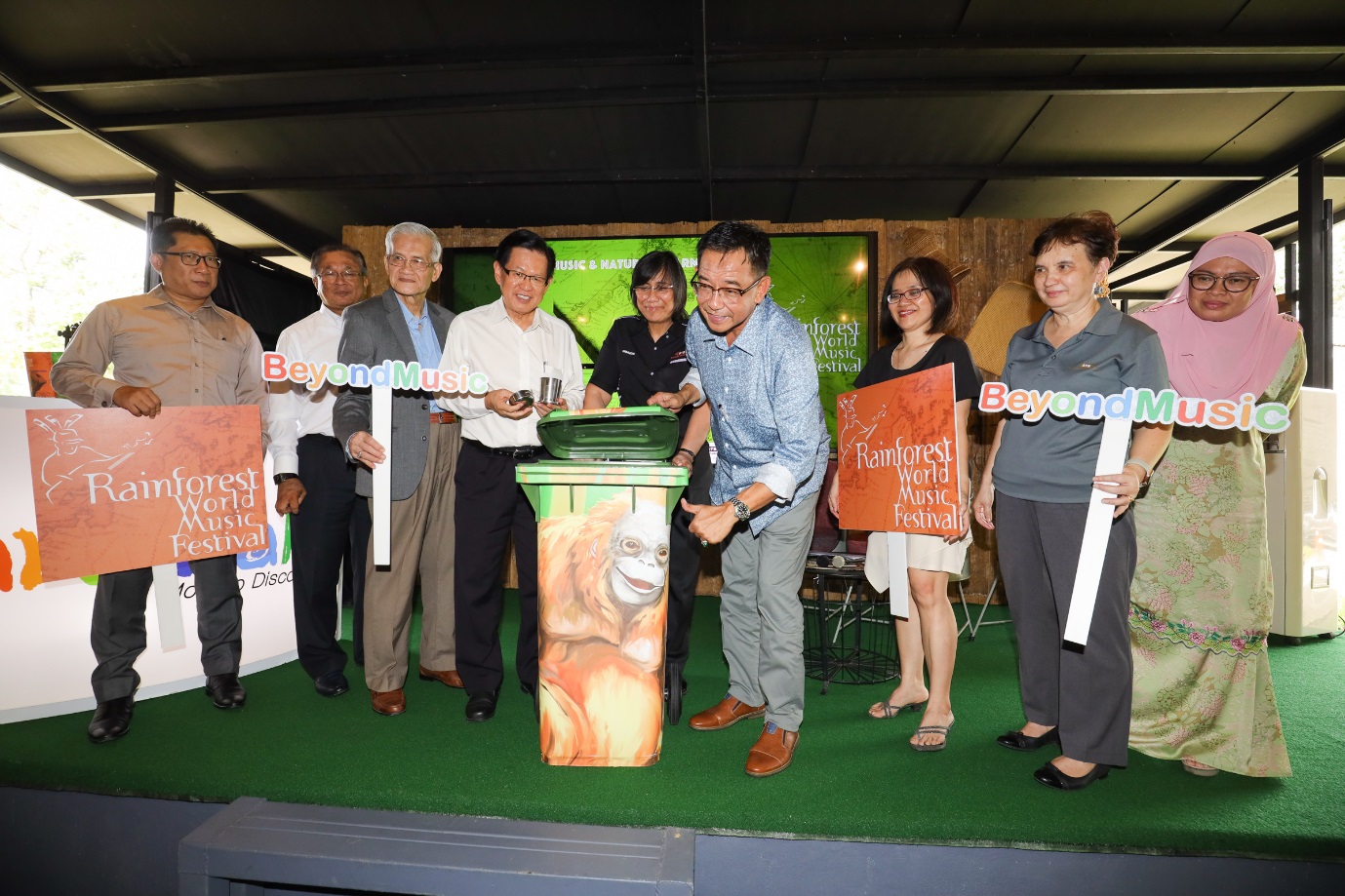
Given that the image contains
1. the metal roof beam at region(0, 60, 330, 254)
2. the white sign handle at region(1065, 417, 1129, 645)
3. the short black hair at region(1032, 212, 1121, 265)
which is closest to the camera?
the white sign handle at region(1065, 417, 1129, 645)

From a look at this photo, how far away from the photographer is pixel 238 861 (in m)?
1.75

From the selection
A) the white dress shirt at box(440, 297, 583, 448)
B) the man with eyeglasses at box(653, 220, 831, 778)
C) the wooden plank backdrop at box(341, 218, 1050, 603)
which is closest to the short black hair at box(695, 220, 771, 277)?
the man with eyeglasses at box(653, 220, 831, 778)

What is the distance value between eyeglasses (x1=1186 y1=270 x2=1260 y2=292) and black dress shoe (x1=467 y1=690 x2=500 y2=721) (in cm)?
290

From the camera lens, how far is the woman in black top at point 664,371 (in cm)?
271

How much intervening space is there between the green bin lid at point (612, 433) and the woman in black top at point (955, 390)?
92 centimetres

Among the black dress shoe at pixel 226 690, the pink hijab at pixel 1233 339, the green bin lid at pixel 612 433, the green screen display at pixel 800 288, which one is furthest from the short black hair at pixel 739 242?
the green screen display at pixel 800 288

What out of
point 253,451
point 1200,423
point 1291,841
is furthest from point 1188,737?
point 253,451

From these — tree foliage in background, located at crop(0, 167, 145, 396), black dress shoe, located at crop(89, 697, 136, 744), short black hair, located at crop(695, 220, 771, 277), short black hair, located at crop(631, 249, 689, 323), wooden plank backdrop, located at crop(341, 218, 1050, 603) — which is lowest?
black dress shoe, located at crop(89, 697, 136, 744)

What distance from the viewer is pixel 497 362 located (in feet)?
8.53

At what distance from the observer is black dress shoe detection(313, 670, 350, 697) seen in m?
2.89

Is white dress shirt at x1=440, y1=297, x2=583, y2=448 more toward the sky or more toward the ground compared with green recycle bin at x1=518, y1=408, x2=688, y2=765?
more toward the sky

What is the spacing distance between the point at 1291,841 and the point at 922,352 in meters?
1.69

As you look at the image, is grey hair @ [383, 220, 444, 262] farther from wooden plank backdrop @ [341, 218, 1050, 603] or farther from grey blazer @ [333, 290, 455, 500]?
wooden plank backdrop @ [341, 218, 1050, 603]

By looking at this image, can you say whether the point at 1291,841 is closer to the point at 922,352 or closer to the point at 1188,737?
the point at 1188,737
